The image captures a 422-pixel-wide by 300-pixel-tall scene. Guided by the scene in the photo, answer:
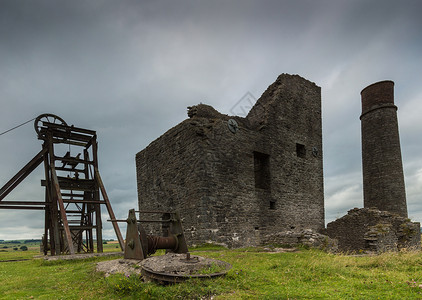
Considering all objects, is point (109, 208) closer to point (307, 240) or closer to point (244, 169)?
point (244, 169)

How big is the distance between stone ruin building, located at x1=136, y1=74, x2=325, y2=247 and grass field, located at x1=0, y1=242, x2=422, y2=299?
18.6ft

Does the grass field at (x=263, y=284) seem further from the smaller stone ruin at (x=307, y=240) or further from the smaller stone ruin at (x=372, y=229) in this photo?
the smaller stone ruin at (x=372, y=229)

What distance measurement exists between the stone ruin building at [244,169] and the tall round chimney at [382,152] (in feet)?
17.2

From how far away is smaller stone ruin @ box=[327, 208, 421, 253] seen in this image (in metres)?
14.3

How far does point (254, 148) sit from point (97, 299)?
11100mm

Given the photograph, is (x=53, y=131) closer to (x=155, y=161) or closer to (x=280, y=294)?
(x=155, y=161)

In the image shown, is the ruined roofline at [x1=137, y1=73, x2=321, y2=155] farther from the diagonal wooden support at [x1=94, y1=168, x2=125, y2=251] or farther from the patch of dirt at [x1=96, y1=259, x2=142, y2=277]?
the patch of dirt at [x1=96, y1=259, x2=142, y2=277]

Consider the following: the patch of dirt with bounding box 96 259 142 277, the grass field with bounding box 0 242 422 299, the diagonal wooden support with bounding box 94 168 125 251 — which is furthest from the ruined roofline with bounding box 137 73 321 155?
the grass field with bounding box 0 242 422 299

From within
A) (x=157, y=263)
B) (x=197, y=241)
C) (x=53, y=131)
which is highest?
(x=53, y=131)

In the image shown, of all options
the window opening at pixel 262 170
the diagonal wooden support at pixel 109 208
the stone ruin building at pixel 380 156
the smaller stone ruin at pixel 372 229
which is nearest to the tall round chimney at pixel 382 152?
the stone ruin building at pixel 380 156

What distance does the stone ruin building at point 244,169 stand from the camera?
506 inches

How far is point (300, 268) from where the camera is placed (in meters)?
6.40

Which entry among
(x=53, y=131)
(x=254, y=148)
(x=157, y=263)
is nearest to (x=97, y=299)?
(x=157, y=263)

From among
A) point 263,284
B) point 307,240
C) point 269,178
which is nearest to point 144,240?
point 263,284
